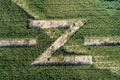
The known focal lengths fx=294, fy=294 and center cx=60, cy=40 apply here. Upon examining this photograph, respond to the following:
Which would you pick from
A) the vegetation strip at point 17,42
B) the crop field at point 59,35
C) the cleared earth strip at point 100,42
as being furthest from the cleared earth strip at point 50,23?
A: the cleared earth strip at point 100,42

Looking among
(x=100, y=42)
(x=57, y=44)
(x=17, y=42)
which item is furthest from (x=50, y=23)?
(x=100, y=42)

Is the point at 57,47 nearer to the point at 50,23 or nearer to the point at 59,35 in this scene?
the point at 59,35

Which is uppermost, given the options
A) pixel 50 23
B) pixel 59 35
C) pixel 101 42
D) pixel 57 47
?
pixel 50 23

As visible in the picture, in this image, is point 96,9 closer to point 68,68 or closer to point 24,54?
point 68,68

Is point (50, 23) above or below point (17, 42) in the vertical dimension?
above

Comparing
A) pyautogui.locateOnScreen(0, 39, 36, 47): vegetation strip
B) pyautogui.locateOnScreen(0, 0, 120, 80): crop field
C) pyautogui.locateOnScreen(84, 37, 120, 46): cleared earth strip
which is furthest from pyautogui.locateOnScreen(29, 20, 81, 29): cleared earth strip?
pyautogui.locateOnScreen(84, 37, 120, 46): cleared earth strip

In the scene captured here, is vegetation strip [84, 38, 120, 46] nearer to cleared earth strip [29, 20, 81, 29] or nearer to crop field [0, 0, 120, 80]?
crop field [0, 0, 120, 80]

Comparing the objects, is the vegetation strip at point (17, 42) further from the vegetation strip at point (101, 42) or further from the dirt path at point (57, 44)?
the vegetation strip at point (101, 42)

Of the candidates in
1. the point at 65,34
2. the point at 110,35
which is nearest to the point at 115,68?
the point at 110,35

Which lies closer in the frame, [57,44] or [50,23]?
[57,44]
